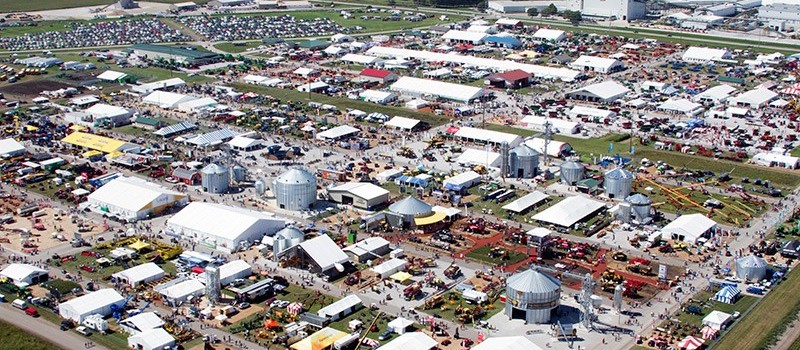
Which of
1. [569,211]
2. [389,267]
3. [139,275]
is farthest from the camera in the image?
[569,211]

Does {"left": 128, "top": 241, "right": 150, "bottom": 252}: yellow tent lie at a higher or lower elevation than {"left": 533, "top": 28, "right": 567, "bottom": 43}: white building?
lower

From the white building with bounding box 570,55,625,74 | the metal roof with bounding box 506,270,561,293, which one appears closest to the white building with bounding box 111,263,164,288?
the metal roof with bounding box 506,270,561,293

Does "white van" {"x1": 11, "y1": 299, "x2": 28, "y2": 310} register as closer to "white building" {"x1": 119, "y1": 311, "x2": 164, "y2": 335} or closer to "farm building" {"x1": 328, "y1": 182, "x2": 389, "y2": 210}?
"white building" {"x1": 119, "y1": 311, "x2": 164, "y2": 335}

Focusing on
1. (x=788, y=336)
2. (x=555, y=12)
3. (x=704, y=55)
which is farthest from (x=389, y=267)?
(x=555, y=12)

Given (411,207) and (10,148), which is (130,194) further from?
(411,207)

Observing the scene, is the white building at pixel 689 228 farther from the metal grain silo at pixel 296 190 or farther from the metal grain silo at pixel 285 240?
the metal grain silo at pixel 296 190

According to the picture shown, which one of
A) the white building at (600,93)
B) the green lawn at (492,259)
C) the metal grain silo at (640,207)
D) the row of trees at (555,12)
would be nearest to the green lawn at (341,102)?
the white building at (600,93)
